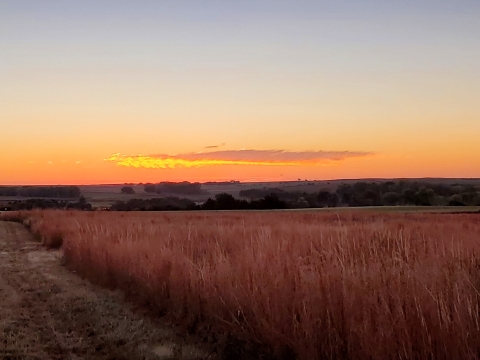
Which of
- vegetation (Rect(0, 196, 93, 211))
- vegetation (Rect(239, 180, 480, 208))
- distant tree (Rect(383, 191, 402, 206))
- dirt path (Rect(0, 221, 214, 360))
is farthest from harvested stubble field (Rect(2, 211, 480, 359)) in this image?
distant tree (Rect(383, 191, 402, 206))

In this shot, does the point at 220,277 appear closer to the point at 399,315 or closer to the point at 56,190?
the point at 399,315

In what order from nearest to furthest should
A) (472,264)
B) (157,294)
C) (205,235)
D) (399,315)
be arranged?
(399,315), (472,264), (157,294), (205,235)

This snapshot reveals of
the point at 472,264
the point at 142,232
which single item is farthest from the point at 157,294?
the point at 142,232

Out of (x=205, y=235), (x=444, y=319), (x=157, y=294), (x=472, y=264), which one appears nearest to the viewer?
(x=444, y=319)

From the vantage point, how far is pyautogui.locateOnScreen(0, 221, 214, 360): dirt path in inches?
248

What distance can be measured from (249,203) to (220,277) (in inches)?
2563

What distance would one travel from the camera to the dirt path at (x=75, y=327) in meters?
6.30

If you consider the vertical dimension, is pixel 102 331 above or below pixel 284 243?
below

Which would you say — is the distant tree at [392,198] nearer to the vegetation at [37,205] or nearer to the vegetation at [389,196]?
the vegetation at [389,196]

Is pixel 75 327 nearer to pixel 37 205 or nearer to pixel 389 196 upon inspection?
pixel 389 196

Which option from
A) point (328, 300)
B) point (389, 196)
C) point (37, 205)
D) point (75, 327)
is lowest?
point (37, 205)

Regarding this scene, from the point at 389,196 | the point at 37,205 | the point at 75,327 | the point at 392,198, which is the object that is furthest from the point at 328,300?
the point at 37,205

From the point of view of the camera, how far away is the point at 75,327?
7.50 meters

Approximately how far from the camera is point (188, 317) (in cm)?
735
